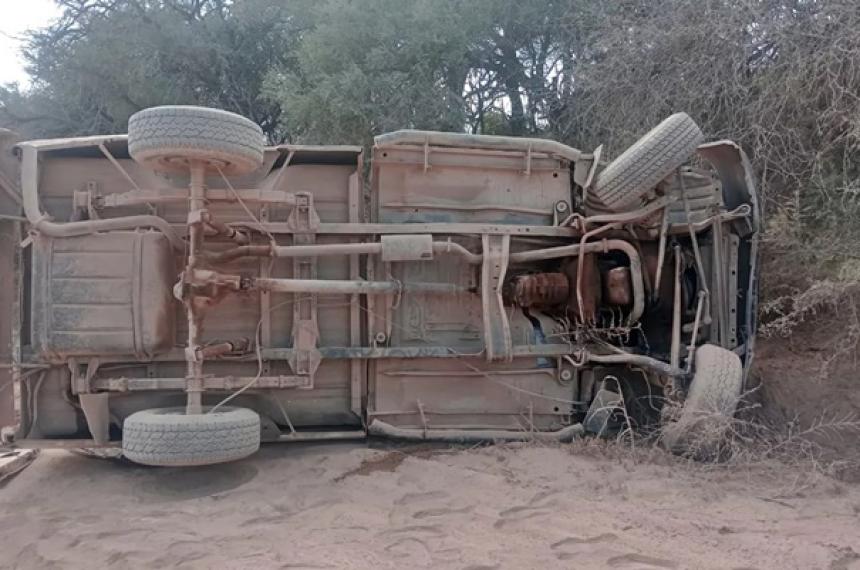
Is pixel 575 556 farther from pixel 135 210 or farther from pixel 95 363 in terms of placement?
pixel 135 210

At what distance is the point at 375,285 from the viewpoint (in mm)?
4477

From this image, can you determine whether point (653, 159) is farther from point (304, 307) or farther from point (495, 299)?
point (304, 307)

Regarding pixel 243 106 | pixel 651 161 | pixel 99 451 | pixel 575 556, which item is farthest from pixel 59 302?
pixel 243 106

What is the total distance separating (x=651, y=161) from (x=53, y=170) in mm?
3746

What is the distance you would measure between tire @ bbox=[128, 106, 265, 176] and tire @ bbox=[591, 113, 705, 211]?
2.31m

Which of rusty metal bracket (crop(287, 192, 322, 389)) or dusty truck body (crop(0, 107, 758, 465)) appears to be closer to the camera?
dusty truck body (crop(0, 107, 758, 465))

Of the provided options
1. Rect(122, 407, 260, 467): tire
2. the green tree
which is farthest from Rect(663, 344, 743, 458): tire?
the green tree

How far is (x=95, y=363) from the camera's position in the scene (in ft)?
13.9

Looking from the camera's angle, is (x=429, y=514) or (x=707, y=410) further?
(x=707, y=410)

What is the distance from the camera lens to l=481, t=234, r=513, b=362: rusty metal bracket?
4617 mm

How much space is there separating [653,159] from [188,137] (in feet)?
9.13

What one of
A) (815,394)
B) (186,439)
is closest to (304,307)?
(186,439)

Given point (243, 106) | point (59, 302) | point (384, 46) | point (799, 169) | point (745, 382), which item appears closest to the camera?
point (59, 302)

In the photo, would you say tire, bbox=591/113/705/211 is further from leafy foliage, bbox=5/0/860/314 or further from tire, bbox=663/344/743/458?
leafy foliage, bbox=5/0/860/314
